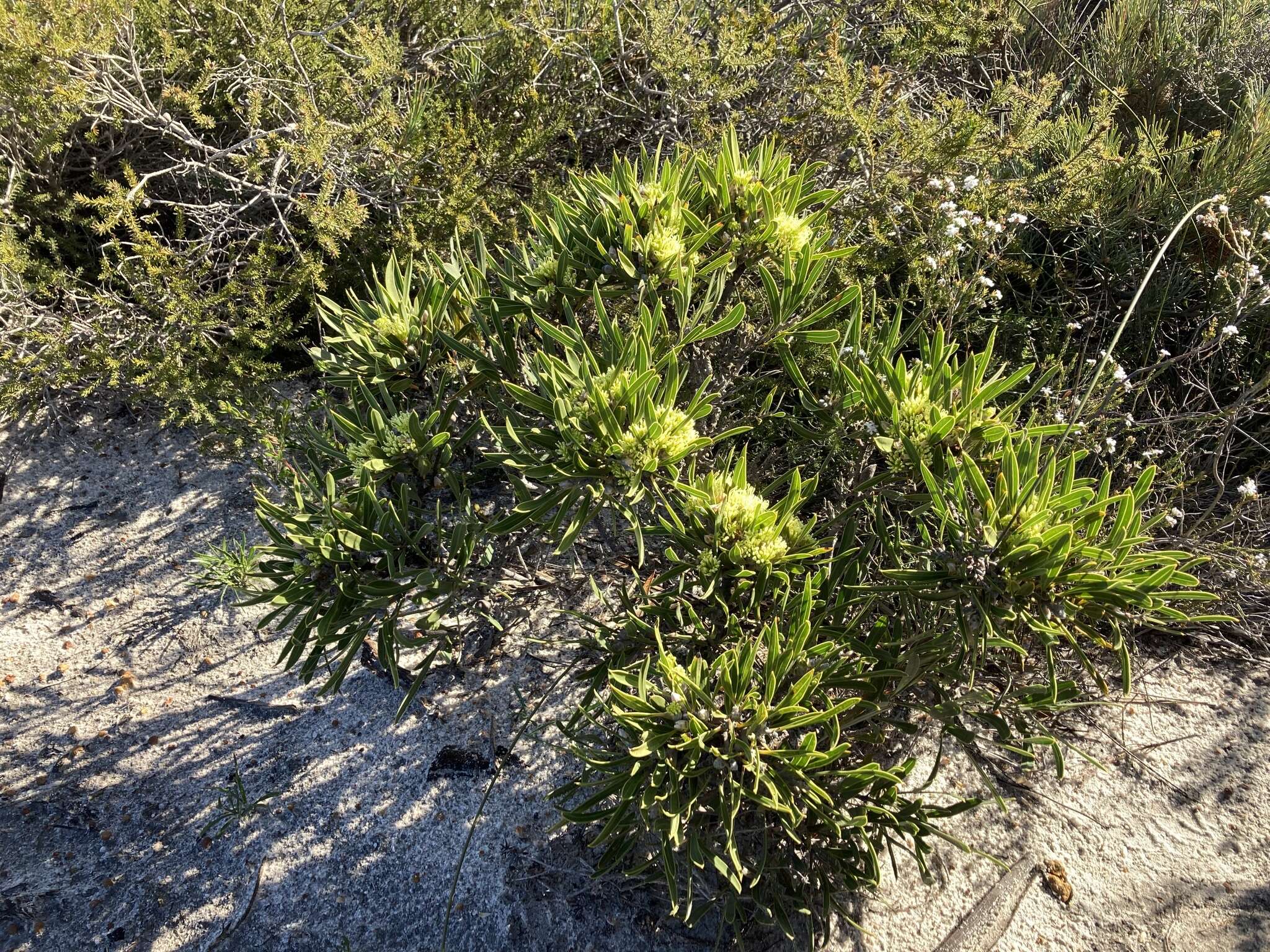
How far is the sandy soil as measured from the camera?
1.92m

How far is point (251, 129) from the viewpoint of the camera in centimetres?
284

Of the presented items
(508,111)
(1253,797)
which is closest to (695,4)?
(508,111)

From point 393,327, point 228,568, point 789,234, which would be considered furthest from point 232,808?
point 789,234

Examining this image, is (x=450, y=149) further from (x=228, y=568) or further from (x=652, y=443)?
(x=652, y=443)

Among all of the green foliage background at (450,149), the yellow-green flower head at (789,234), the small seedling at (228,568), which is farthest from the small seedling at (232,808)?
the yellow-green flower head at (789,234)

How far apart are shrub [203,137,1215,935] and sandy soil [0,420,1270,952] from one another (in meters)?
0.37

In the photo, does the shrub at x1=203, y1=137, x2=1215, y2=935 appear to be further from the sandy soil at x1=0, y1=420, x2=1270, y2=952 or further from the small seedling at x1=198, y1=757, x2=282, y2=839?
the small seedling at x1=198, y1=757, x2=282, y2=839

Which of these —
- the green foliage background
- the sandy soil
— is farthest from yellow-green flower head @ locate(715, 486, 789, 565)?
the green foliage background

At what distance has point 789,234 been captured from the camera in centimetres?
170

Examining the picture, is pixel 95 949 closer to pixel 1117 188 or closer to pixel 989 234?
pixel 989 234

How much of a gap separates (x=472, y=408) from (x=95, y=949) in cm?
162

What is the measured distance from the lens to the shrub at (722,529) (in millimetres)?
1354

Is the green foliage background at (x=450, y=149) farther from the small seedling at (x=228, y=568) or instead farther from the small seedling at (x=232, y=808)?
the small seedling at (x=232, y=808)

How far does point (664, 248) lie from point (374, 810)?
170 cm
